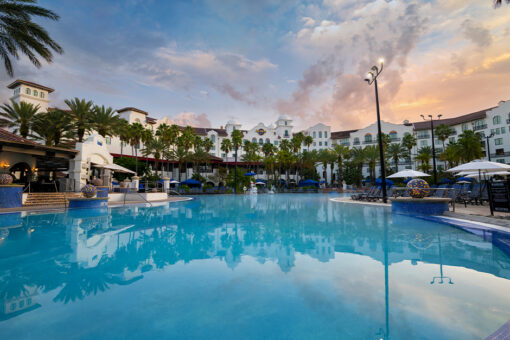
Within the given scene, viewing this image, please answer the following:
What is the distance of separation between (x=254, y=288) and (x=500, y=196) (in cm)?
1176

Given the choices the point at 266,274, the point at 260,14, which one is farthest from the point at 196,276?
the point at 260,14

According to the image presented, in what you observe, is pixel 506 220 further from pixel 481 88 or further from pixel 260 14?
pixel 260 14

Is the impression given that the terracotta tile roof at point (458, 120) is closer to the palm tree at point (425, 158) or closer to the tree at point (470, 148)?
the palm tree at point (425, 158)

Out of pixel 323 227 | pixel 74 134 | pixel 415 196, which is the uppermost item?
pixel 74 134

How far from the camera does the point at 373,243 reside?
7.20 metres

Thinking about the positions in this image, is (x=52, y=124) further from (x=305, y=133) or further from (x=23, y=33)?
(x=305, y=133)

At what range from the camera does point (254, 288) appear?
4.02 metres

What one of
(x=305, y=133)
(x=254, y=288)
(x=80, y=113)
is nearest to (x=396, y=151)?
(x=305, y=133)

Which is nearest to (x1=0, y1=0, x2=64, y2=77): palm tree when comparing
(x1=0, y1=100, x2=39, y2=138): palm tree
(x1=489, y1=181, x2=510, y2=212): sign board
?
(x1=0, y1=100, x2=39, y2=138): palm tree

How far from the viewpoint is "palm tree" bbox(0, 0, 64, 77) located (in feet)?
44.3

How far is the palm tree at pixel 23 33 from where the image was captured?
13.5 metres

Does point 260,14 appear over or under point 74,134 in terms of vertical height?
over

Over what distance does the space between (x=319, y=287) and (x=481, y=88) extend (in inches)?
1014

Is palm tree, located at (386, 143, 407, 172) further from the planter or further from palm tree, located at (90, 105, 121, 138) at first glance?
the planter
